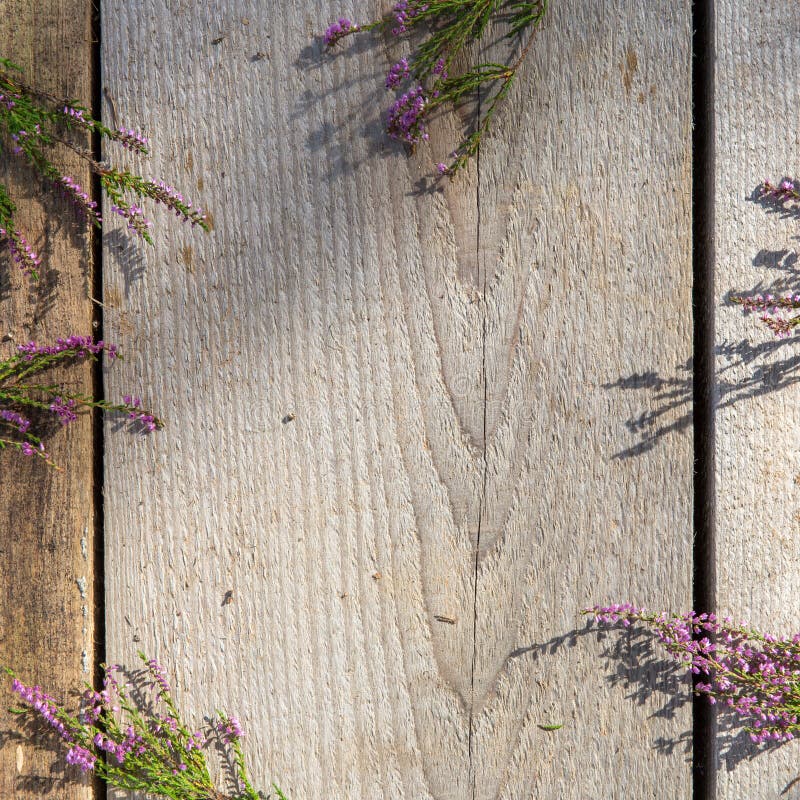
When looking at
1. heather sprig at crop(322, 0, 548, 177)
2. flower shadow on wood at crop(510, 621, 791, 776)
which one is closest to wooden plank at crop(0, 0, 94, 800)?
heather sprig at crop(322, 0, 548, 177)

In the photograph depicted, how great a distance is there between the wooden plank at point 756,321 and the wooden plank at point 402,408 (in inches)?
3.6

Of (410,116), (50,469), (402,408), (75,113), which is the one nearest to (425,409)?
(402,408)

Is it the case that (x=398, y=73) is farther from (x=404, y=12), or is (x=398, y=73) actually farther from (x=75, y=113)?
(x=75, y=113)

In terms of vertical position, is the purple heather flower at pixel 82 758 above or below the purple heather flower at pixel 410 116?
below

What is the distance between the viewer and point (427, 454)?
1416 millimetres

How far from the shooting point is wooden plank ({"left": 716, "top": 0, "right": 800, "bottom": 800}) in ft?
4.58

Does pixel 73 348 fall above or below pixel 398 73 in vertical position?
below

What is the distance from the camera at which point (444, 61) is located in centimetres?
139

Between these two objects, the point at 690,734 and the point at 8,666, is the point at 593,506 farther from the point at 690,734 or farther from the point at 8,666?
the point at 8,666

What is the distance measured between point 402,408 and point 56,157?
0.92 m

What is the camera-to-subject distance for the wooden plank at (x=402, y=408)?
55.1 inches

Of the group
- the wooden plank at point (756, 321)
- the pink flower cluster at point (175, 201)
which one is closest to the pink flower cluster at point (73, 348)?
the pink flower cluster at point (175, 201)

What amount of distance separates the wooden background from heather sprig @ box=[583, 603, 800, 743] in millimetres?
45

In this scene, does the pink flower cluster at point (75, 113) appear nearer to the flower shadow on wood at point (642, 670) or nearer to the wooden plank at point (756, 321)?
the wooden plank at point (756, 321)
